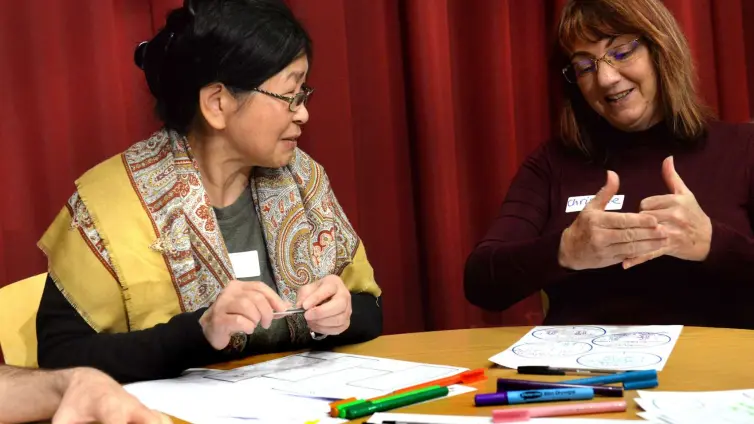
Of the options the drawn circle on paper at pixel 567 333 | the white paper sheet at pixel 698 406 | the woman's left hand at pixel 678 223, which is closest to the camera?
the white paper sheet at pixel 698 406

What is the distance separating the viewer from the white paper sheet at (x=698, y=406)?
97 centimetres

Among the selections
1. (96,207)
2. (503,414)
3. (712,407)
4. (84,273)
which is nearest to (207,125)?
(96,207)

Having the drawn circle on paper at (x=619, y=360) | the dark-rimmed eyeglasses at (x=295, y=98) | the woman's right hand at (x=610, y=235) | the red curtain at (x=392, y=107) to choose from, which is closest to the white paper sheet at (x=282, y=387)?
the drawn circle on paper at (x=619, y=360)

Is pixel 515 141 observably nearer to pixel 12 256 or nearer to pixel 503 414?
pixel 12 256

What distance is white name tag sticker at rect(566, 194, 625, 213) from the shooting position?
1.96 m

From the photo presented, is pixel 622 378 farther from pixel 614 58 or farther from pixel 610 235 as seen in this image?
pixel 614 58

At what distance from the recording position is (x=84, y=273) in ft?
5.39

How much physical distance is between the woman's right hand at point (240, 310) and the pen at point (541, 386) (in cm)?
44

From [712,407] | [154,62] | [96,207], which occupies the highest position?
[154,62]

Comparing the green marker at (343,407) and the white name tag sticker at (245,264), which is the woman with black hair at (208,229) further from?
the green marker at (343,407)

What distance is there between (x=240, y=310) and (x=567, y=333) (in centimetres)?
62

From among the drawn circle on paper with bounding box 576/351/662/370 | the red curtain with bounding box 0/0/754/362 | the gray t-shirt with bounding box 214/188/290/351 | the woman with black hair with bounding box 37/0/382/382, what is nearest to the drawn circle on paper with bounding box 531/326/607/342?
the drawn circle on paper with bounding box 576/351/662/370

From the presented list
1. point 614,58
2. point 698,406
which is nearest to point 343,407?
point 698,406

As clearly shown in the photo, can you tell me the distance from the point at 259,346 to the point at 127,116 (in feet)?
2.87
